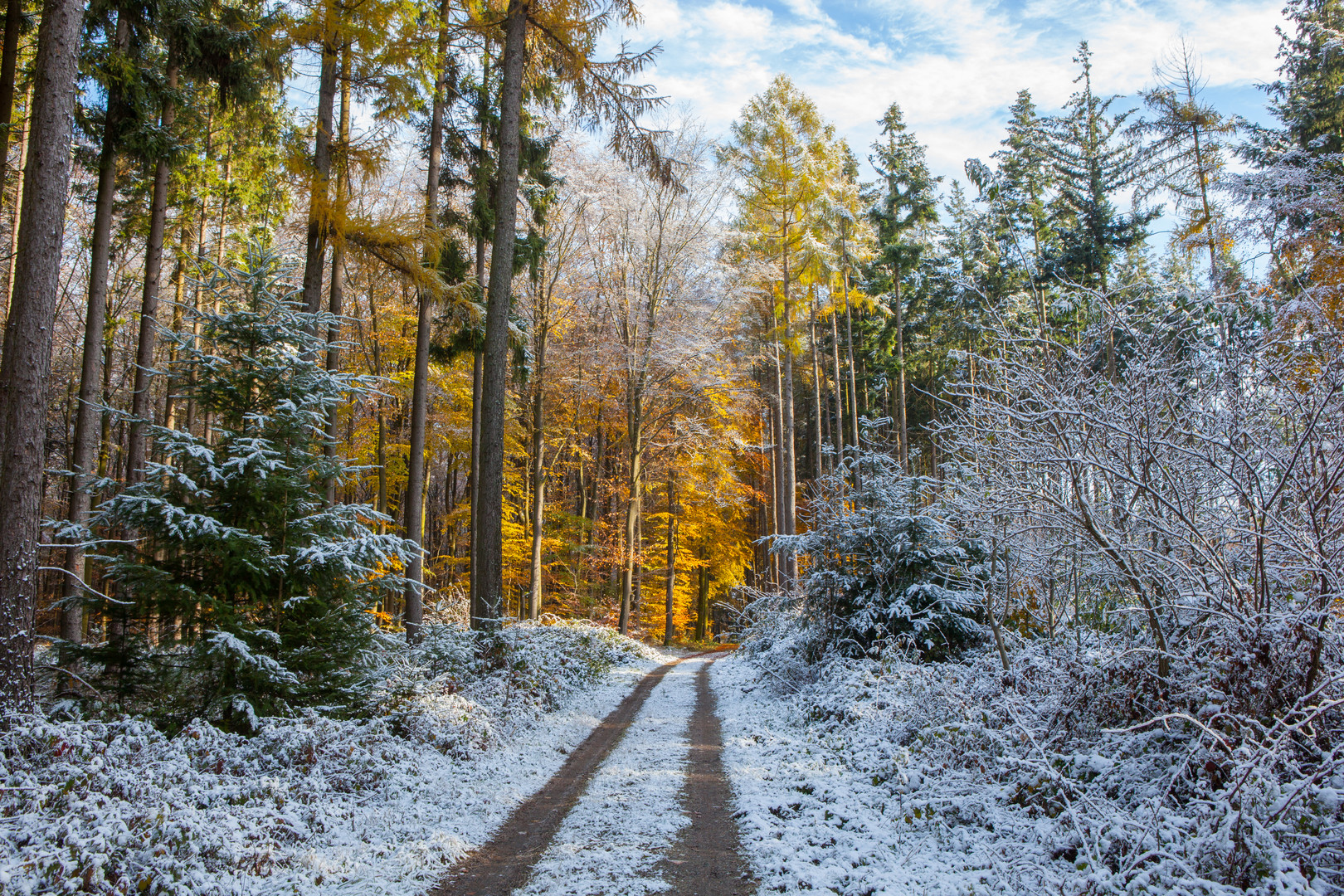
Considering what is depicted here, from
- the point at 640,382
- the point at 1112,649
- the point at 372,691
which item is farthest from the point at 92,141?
the point at 1112,649

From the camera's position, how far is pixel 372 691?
23.6ft

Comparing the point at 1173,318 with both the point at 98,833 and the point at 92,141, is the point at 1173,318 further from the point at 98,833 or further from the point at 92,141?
the point at 92,141

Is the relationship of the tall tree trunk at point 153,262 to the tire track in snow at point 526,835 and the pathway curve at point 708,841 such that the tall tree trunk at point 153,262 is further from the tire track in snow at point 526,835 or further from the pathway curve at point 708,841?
the pathway curve at point 708,841

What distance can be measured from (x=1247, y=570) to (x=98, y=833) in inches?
295

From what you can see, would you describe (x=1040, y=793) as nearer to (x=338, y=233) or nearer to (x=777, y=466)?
(x=338, y=233)

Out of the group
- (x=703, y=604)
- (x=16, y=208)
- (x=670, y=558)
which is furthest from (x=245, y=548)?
(x=703, y=604)

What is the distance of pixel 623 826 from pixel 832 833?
1.64m

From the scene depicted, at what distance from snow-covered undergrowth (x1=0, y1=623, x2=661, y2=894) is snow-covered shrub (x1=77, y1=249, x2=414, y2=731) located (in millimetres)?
555

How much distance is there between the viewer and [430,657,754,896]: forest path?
13.9ft

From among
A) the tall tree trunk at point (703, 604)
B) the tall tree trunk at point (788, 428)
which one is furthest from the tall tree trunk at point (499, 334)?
the tall tree trunk at point (703, 604)

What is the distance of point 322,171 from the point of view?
31.3 ft

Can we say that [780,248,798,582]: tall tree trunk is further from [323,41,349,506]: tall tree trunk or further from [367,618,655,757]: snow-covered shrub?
[323,41,349,506]: tall tree trunk

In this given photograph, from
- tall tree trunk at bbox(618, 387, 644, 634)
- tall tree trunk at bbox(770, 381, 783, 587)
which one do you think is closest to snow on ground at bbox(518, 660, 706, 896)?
tall tree trunk at bbox(770, 381, 783, 587)

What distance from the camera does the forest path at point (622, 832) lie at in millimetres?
4227
